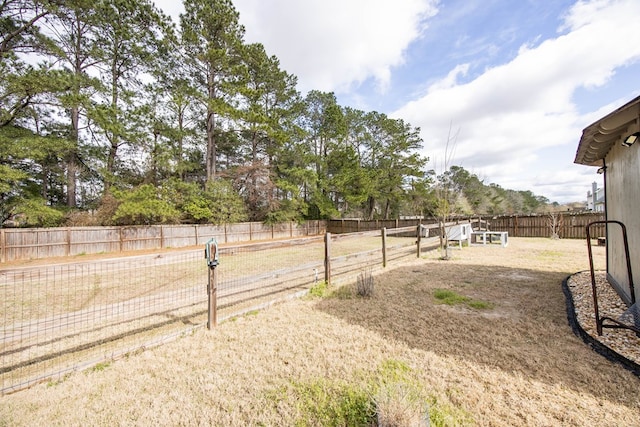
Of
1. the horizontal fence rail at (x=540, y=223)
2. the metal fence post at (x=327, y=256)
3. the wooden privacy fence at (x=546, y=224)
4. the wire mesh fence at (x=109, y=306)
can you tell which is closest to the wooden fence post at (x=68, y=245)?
the wire mesh fence at (x=109, y=306)

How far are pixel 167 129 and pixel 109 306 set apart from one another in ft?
57.0

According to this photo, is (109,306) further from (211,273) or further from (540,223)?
(540,223)

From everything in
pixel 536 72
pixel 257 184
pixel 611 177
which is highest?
pixel 536 72

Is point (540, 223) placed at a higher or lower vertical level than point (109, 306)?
higher

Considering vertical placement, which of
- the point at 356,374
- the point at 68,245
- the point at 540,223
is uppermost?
the point at 540,223

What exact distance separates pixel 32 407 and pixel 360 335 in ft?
9.74

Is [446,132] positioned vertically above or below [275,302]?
above

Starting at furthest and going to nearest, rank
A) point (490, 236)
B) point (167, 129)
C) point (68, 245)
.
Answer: point (167, 129), point (490, 236), point (68, 245)

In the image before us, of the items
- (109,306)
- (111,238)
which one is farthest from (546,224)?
(111,238)

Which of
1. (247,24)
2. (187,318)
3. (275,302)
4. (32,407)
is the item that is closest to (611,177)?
(275,302)

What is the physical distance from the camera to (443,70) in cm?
1148

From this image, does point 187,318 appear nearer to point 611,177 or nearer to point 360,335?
point 360,335

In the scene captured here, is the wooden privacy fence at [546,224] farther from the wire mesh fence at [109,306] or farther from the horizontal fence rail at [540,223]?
the wire mesh fence at [109,306]

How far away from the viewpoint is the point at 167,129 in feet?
55.9
